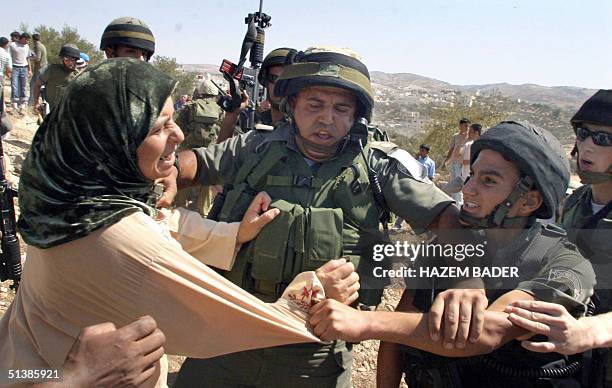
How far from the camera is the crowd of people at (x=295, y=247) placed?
4.50ft

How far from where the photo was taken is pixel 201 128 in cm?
641

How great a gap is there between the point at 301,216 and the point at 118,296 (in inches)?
37.0

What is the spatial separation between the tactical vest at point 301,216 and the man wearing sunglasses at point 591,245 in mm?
735

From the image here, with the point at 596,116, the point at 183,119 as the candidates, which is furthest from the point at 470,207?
the point at 183,119

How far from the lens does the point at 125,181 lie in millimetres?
1485

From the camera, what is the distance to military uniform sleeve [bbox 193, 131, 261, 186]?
243 cm

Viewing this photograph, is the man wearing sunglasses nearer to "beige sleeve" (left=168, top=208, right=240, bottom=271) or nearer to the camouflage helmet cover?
the camouflage helmet cover

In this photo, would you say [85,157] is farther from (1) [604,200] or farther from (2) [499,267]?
(1) [604,200]

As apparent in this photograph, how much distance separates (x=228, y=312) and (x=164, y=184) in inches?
36.1

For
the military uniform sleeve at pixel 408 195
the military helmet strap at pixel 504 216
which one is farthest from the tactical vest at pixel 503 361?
the military uniform sleeve at pixel 408 195

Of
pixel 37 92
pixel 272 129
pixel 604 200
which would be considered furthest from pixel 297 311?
pixel 37 92

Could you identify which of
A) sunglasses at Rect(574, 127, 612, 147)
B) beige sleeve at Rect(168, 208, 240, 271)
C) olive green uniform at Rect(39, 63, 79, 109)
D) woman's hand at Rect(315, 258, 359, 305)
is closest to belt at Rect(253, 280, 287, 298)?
beige sleeve at Rect(168, 208, 240, 271)

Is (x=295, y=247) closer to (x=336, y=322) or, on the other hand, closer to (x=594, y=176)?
(x=336, y=322)

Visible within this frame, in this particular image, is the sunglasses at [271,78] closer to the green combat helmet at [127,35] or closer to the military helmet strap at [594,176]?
the green combat helmet at [127,35]
